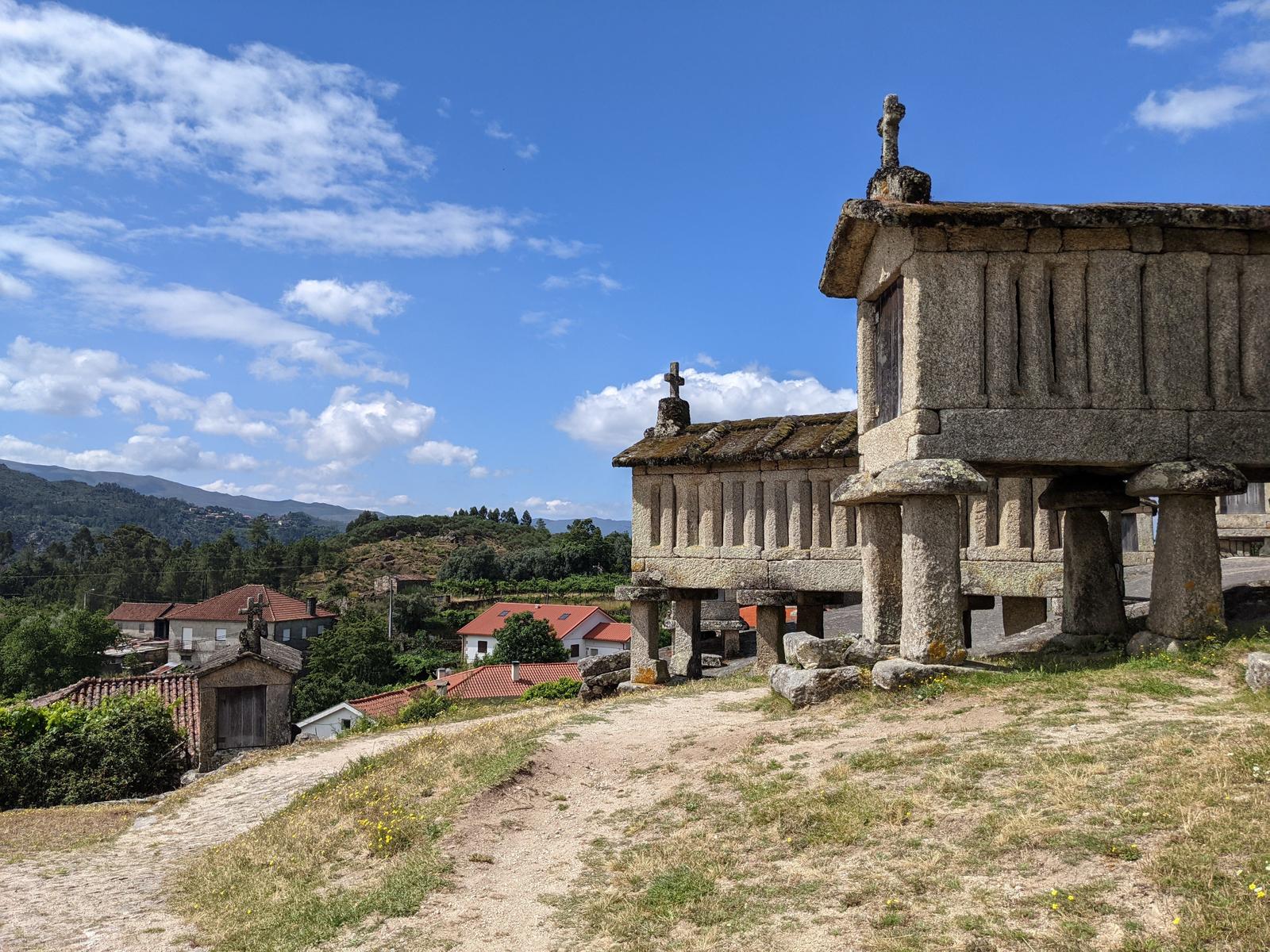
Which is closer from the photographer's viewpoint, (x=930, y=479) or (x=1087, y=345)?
(x=930, y=479)

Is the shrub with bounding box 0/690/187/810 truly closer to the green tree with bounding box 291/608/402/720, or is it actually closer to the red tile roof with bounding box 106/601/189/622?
the green tree with bounding box 291/608/402/720

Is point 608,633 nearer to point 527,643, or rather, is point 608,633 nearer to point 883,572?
point 527,643

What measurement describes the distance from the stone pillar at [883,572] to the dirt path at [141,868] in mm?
6741

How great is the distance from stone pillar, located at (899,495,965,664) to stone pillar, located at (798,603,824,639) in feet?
18.7

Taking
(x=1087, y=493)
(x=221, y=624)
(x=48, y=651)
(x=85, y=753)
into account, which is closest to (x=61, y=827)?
(x=85, y=753)

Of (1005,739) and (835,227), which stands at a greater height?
(835,227)

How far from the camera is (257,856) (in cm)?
865

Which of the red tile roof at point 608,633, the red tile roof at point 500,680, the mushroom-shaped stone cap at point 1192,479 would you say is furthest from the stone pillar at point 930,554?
the red tile roof at point 608,633

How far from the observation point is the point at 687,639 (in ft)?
52.0

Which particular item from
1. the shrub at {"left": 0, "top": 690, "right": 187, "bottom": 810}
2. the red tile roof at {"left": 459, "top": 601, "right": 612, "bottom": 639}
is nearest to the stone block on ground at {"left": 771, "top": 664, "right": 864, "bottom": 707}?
the shrub at {"left": 0, "top": 690, "right": 187, "bottom": 810}

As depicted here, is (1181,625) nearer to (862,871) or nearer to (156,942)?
(862,871)

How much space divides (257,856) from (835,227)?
29.5 ft

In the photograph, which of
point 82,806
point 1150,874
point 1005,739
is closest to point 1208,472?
point 1005,739

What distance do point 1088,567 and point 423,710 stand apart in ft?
46.6
